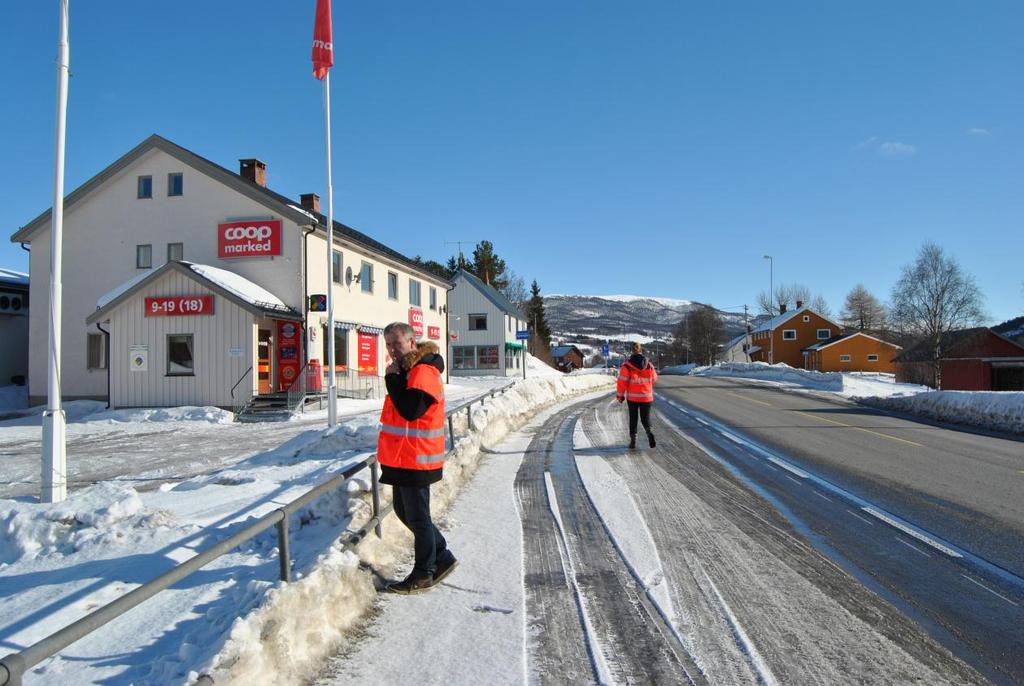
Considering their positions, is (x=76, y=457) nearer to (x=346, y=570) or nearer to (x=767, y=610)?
(x=346, y=570)

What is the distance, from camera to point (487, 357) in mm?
47406

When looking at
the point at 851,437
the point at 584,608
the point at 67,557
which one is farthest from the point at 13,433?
the point at 851,437

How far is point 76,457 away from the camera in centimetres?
1259

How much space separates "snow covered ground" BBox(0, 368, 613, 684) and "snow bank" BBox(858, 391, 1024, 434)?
45.9ft

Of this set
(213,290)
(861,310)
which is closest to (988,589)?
(213,290)

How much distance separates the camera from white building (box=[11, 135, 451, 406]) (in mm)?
19906

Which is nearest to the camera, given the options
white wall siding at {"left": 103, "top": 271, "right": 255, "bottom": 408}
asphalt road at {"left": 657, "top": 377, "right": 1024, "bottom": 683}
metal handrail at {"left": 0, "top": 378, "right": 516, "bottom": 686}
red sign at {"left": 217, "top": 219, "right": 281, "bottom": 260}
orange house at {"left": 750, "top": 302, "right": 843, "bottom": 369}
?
metal handrail at {"left": 0, "top": 378, "right": 516, "bottom": 686}

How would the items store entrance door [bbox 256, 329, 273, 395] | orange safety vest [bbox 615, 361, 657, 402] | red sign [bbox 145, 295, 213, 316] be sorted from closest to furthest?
orange safety vest [bbox 615, 361, 657, 402] → red sign [bbox 145, 295, 213, 316] → store entrance door [bbox 256, 329, 273, 395]

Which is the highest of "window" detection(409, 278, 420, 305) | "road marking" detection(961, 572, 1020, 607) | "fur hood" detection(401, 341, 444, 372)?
"window" detection(409, 278, 420, 305)

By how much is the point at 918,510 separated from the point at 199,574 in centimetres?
705

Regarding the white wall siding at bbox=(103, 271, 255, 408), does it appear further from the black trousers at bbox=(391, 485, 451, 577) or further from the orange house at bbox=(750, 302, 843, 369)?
the orange house at bbox=(750, 302, 843, 369)

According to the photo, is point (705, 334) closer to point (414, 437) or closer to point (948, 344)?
point (948, 344)

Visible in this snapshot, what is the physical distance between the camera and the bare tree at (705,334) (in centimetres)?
10106

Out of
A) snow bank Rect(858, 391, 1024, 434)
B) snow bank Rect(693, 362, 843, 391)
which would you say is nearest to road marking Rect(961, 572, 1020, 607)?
snow bank Rect(858, 391, 1024, 434)
